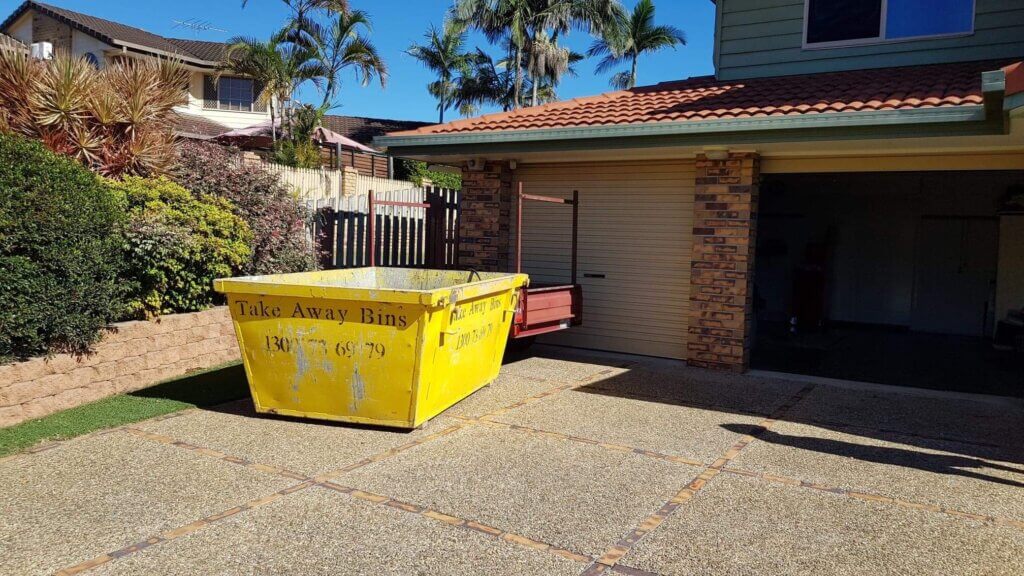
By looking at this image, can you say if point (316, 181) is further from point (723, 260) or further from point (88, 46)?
point (88, 46)

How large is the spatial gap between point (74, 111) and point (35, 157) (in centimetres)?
218

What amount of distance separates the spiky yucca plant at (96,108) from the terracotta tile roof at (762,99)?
3.48 m

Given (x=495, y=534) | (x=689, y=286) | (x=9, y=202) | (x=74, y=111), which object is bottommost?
(x=495, y=534)

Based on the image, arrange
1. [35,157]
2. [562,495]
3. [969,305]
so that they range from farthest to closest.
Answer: [969,305] < [35,157] < [562,495]

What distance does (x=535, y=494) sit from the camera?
481cm

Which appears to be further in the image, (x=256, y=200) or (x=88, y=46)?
(x=88, y=46)

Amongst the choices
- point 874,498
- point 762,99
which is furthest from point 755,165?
point 874,498

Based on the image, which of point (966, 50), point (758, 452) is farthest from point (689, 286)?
point (966, 50)

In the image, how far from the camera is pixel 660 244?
9898 millimetres

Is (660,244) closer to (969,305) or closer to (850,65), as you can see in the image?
(850,65)

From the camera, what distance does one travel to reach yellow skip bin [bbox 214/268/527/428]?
5938 mm

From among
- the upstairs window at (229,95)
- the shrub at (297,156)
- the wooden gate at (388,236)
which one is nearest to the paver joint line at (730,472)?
the wooden gate at (388,236)

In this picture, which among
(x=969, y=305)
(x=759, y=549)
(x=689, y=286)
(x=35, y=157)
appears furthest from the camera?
(x=969, y=305)

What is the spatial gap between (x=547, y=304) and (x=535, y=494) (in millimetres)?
4307
